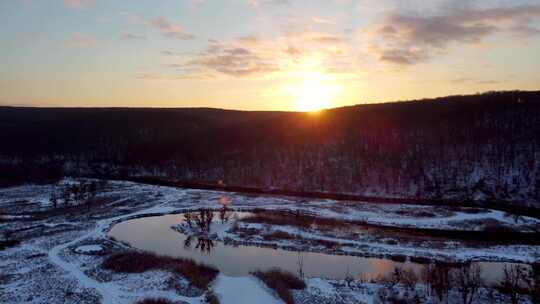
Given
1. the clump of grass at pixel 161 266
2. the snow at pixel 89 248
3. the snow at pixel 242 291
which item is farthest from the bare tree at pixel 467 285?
the snow at pixel 89 248

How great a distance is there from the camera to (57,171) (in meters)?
101

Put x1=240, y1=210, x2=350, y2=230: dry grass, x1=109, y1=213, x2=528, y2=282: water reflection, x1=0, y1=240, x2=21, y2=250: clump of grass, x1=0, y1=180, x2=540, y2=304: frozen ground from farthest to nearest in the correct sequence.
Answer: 1. x1=240, y1=210, x2=350, y2=230: dry grass
2. x1=0, y1=240, x2=21, y2=250: clump of grass
3. x1=109, y1=213, x2=528, y2=282: water reflection
4. x1=0, y1=180, x2=540, y2=304: frozen ground

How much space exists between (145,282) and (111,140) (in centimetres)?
14217

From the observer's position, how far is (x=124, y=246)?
38438 millimetres

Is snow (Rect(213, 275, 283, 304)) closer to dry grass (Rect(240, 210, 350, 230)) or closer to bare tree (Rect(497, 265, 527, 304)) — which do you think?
bare tree (Rect(497, 265, 527, 304))

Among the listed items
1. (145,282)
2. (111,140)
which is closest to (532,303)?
(145,282)

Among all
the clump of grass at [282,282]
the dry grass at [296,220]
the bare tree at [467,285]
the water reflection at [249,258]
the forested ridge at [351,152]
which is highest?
the forested ridge at [351,152]

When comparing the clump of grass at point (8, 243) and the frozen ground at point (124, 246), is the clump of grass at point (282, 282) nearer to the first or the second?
the frozen ground at point (124, 246)

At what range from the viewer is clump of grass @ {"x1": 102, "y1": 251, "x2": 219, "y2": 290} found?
28.9 m

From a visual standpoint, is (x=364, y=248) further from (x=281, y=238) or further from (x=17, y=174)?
(x=17, y=174)

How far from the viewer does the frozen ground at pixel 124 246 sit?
2630cm

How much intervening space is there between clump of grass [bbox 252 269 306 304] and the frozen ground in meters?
0.61

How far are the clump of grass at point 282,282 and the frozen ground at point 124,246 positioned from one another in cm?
61

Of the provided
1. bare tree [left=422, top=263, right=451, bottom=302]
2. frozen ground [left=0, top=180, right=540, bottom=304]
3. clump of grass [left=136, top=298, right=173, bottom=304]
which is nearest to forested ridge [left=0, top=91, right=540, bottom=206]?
frozen ground [left=0, top=180, right=540, bottom=304]
